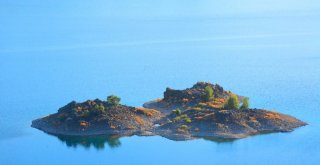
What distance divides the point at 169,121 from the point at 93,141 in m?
11.7

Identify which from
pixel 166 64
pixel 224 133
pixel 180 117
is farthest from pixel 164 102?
pixel 166 64

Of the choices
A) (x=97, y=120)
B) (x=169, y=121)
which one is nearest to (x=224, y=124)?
(x=169, y=121)

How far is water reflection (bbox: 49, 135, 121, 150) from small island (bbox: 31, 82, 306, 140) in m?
0.81

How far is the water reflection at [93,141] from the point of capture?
83.4 meters

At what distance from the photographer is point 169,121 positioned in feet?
290

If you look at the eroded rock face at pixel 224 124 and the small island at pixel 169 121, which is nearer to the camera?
the eroded rock face at pixel 224 124

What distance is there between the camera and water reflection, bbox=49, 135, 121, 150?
274ft

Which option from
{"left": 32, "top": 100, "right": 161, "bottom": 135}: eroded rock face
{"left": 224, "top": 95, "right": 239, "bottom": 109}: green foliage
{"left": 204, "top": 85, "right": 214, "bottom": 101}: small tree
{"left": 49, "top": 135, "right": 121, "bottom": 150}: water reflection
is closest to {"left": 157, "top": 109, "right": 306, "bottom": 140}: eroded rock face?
{"left": 224, "top": 95, "right": 239, "bottom": 109}: green foliage

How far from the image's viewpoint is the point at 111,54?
6860 inches

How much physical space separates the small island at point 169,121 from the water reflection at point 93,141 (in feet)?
2.65

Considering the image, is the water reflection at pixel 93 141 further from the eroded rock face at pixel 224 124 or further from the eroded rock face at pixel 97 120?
the eroded rock face at pixel 224 124

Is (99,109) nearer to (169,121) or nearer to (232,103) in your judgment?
(169,121)

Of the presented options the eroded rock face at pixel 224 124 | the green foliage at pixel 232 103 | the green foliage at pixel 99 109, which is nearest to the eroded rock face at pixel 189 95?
the green foliage at pixel 232 103

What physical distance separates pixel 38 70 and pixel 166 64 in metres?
32.3
